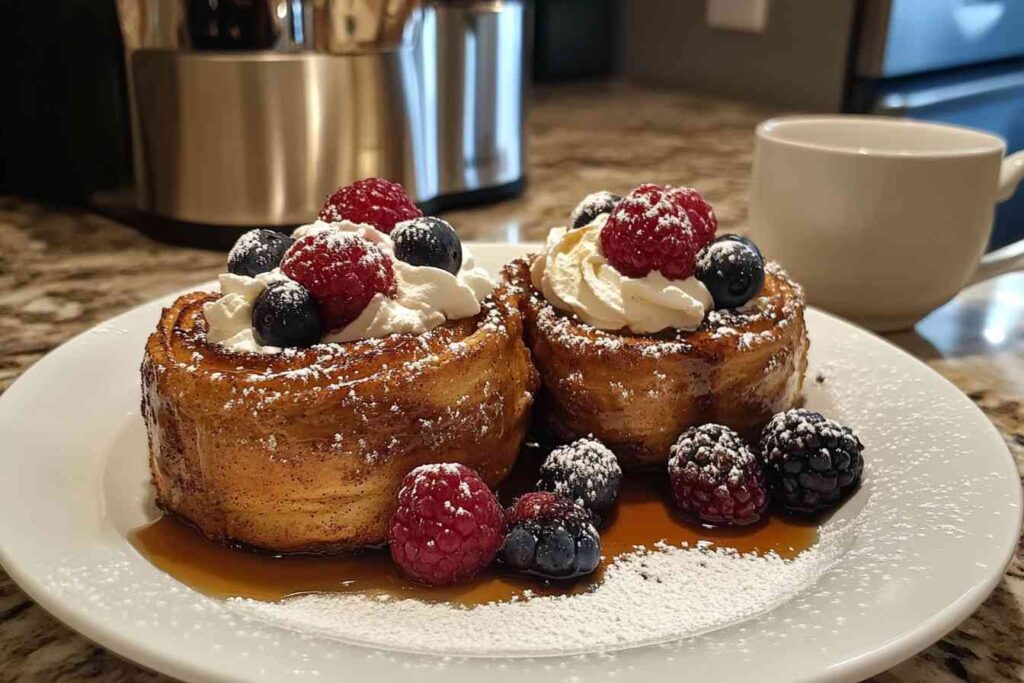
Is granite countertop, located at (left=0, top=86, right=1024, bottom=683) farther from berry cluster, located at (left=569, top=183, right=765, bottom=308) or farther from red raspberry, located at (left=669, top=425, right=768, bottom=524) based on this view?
berry cluster, located at (left=569, top=183, right=765, bottom=308)

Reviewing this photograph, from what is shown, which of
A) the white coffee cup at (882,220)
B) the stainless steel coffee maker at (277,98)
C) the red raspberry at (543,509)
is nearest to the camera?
the red raspberry at (543,509)

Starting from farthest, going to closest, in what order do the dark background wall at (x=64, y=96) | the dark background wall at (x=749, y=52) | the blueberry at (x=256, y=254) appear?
the dark background wall at (x=749, y=52) < the dark background wall at (x=64, y=96) < the blueberry at (x=256, y=254)

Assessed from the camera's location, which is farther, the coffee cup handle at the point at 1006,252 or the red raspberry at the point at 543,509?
the coffee cup handle at the point at 1006,252

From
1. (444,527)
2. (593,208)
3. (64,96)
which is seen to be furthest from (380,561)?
(64,96)

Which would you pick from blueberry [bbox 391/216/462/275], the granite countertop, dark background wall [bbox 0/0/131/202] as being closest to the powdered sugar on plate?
the granite countertop

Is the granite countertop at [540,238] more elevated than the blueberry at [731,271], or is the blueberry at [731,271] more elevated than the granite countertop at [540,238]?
the blueberry at [731,271]

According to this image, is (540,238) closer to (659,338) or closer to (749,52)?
(659,338)

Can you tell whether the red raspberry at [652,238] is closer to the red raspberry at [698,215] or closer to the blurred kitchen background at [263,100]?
the red raspberry at [698,215]

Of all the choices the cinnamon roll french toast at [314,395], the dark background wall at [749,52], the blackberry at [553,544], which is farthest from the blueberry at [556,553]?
the dark background wall at [749,52]
